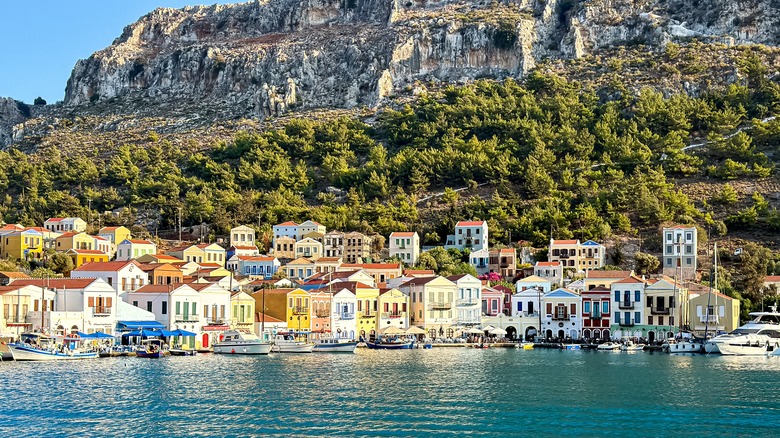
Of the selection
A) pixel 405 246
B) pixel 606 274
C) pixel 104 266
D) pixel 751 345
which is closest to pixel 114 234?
pixel 405 246

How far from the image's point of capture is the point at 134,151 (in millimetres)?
131125

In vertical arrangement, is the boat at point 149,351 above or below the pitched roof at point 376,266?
below

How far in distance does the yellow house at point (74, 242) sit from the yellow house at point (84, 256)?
100cm

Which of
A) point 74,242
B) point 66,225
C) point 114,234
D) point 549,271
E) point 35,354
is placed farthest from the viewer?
point 66,225

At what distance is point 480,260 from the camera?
9125cm

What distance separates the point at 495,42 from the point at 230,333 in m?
93.6

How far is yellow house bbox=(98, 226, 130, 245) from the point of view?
9619 centimetres

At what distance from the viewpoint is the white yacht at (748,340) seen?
207 feet

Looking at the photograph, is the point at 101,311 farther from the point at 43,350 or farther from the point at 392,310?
the point at 392,310

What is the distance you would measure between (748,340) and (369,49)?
9616cm

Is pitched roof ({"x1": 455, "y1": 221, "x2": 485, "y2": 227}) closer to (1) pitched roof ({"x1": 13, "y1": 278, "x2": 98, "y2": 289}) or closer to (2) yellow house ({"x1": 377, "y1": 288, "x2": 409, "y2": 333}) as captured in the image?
(2) yellow house ({"x1": 377, "y1": 288, "x2": 409, "y2": 333})

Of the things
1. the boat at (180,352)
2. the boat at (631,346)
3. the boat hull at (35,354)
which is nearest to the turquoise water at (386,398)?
the boat hull at (35,354)

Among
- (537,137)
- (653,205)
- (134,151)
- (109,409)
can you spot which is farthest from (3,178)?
(109,409)

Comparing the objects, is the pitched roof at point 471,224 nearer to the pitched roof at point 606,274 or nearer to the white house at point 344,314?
the pitched roof at point 606,274
